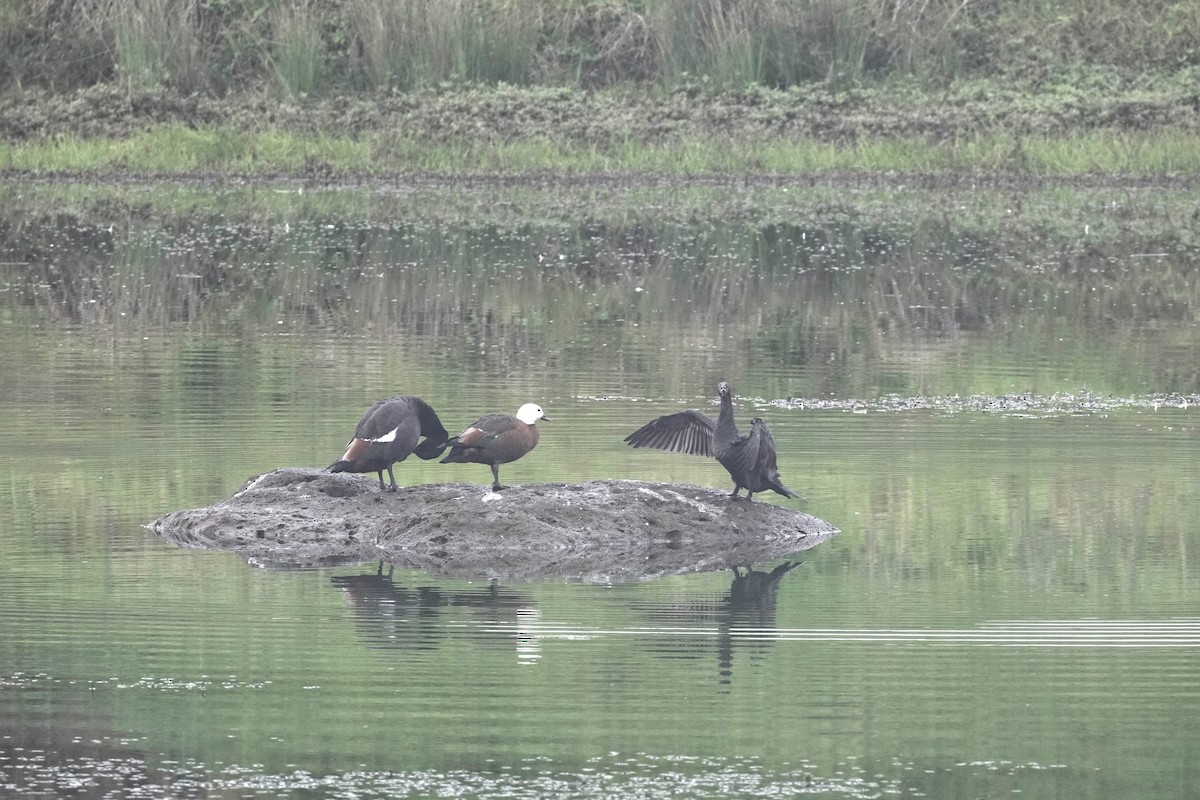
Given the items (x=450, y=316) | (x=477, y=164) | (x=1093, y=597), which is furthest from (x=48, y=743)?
(x=477, y=164)

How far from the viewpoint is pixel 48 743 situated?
8.52 meters

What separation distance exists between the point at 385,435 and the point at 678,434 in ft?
5.47

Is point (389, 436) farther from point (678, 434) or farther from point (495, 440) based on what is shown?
point (678, 434)

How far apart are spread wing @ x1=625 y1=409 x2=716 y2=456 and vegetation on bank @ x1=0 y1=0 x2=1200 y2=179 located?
23.8 metres

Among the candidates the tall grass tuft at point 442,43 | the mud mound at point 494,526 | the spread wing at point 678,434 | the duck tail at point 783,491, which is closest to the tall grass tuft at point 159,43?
the tall grass tuft at point 442,43

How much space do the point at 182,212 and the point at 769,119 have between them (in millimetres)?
9440

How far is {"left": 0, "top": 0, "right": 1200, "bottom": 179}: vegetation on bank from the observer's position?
121 ft

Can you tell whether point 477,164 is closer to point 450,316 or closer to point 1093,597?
point 450,316

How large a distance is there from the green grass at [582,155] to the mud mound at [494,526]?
2404 centimetres

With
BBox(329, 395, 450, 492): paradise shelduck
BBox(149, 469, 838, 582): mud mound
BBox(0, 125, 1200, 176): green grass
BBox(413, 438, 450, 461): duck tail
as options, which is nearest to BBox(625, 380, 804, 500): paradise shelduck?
BBox(149, 469, 838, 582): mud mound

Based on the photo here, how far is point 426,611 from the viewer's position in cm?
1092

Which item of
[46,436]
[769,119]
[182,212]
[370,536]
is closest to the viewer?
[370,536]

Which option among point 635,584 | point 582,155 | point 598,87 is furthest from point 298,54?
point 635,584

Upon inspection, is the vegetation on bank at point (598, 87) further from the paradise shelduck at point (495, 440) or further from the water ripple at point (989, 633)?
the water ripple at point (989, 633)
